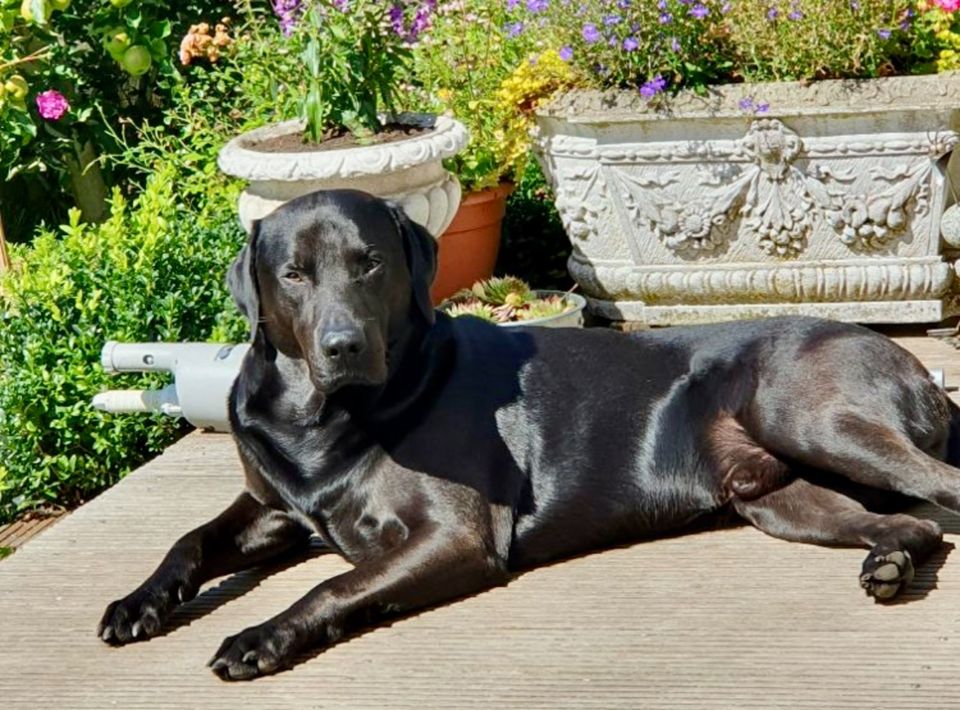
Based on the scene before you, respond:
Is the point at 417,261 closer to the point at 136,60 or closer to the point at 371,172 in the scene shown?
the point at 371,172

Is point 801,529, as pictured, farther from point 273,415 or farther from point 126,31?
point 126,31

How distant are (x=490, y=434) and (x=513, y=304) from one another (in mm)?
1946

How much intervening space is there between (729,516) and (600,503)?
370 millimetres

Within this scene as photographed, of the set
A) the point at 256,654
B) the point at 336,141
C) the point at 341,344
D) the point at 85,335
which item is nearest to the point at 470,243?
the point at 336,141

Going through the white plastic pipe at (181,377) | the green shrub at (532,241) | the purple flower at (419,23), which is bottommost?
the green shrub at (532,241)

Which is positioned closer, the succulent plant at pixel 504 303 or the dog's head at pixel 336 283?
the dog's head at pixel 336 283

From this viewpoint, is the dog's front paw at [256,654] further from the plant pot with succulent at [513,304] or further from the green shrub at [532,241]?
the green shrub at [532,241]

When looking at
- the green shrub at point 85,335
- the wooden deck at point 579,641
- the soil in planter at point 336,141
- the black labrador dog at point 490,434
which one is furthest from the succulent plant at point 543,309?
the wooden deck at point 579,641

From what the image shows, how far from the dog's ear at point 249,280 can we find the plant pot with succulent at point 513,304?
1843 mm

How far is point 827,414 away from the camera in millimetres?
3598

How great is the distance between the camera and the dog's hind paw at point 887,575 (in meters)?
3.30

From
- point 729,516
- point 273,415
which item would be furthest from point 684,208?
point 273,415

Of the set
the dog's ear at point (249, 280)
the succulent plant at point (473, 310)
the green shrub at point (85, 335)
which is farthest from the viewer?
the succulent plant at point (473, 310)

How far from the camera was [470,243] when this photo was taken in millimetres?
6098
